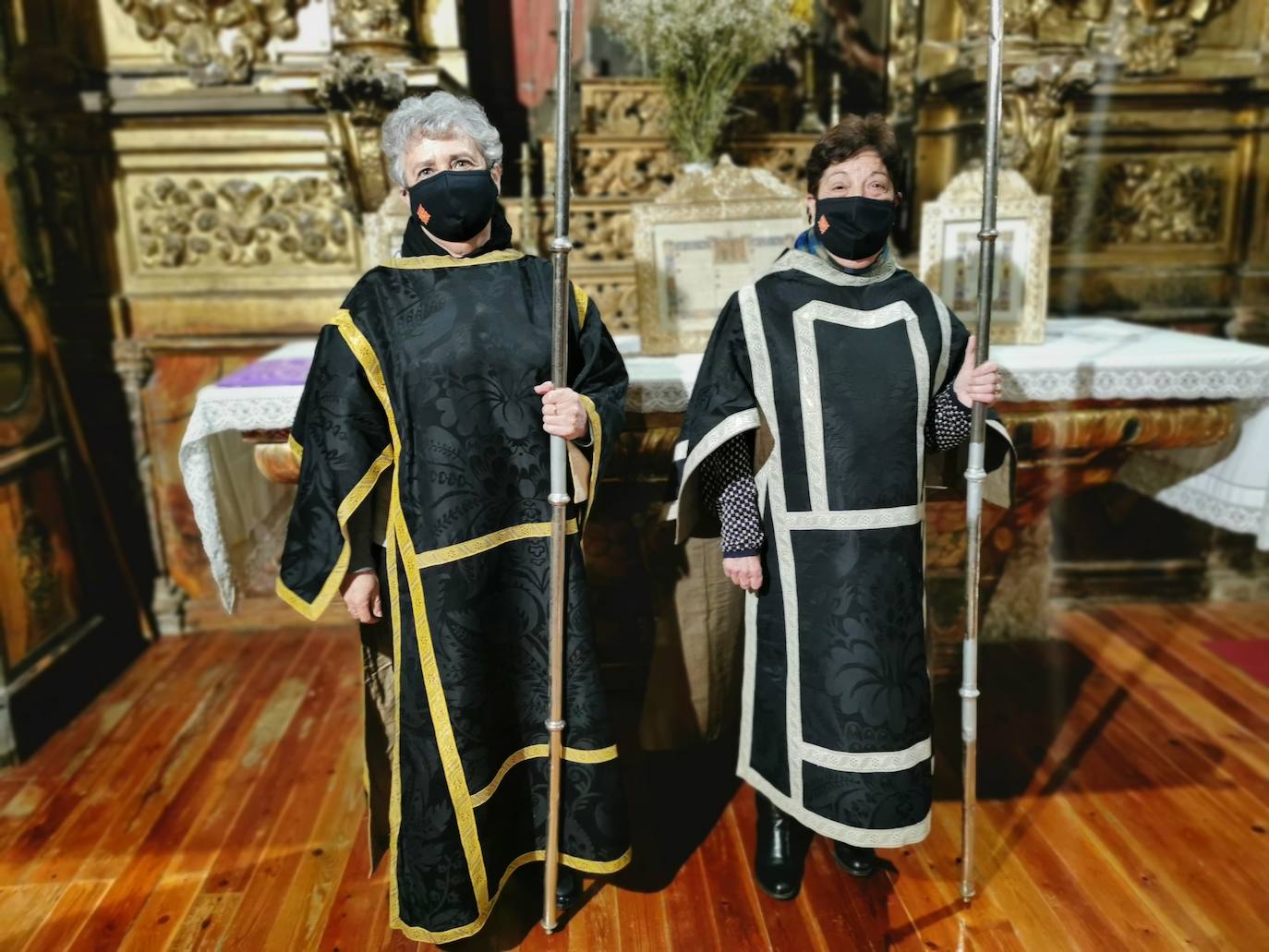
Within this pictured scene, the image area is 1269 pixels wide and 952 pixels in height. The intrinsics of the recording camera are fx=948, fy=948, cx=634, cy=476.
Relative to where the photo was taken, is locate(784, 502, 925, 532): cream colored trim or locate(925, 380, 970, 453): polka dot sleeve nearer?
locate(784, 502, 925, 532): cream colored trim

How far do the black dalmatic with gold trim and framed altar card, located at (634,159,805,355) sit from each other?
0.77 meters

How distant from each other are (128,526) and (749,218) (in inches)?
107

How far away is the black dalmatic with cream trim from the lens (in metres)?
2.00

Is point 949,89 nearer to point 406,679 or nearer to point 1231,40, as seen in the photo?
point 1231,40

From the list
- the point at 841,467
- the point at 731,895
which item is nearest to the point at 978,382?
the point at 841,467

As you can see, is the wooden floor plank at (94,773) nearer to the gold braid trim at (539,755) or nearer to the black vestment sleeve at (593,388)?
the gold braid trim at (539,755)

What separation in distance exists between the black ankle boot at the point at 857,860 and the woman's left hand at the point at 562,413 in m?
1.28

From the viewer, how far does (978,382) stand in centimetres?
197

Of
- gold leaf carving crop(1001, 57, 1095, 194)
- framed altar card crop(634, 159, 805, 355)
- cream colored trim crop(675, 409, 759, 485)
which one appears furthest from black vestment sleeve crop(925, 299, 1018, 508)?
gold leaf carving crop(1001, 57, 1095, 194)

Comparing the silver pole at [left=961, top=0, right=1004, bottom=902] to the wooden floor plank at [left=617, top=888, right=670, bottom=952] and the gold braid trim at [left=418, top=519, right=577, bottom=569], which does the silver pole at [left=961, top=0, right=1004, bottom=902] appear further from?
the gold braid trim at [left=418, top=519, right=577, bottom=569]

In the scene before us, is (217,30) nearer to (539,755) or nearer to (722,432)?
(722,432)

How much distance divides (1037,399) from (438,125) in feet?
5.71

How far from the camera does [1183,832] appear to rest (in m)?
2.48

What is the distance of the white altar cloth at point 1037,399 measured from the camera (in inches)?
96.6
